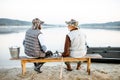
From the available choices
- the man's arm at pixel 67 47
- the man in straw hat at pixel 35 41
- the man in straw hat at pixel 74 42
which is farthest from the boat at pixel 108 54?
the man in straw hat at pixel 35 41

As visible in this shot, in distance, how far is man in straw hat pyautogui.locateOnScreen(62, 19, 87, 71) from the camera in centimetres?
562

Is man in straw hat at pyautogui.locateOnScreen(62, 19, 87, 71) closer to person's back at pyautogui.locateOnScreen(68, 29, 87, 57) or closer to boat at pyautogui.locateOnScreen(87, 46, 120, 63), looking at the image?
person's back at pyautogui.locateOnScreen(68, 29, 87, 57)

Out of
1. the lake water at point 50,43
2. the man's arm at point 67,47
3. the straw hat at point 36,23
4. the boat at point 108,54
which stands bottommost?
the lake water at point 50,43

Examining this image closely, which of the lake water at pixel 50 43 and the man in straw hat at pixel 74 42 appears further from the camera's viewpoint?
the lake water at pixel 50 43

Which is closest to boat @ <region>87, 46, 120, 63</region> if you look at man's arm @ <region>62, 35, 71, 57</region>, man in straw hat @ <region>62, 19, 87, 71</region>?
man in straw hat @ <region>62, 19, 87, 71</region>

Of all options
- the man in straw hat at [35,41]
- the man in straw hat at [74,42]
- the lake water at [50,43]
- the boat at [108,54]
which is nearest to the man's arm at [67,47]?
the man in straw hat at [74,42]

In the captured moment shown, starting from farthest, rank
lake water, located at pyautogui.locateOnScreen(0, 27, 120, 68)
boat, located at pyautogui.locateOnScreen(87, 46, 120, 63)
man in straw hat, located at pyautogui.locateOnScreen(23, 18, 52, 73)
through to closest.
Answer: lake water, located at pyautogui.locateOnScreen(0, 27, 120, 68)
boat, located at pyautogui.locateOnScreen(87, 46, 120, 63)
man in straw hat, located at pyautogui.locateOnScreen(23, 18, 52, 73)

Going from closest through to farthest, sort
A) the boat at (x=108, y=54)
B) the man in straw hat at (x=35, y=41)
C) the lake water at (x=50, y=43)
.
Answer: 1. the man in straw hat at (x=35, y=41)
2. the boat at (x=108, y=54)
3. the lake water at (x=50, y=43)

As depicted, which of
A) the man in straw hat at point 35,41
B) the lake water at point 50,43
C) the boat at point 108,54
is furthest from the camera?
the lake water at point 50,43

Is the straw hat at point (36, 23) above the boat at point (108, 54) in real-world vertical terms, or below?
above

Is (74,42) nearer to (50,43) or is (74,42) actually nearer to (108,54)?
(108,54)

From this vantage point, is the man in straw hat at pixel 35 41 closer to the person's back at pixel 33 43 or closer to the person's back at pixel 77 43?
the person's back at pixel 33 43

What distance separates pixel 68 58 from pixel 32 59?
0.73m

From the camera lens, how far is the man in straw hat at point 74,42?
5621 millimetres
